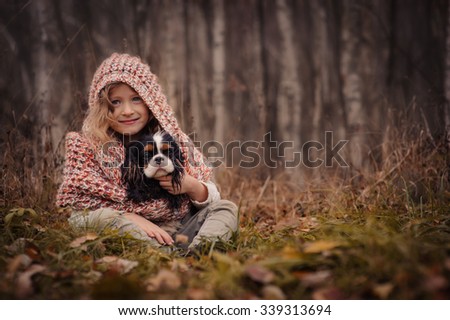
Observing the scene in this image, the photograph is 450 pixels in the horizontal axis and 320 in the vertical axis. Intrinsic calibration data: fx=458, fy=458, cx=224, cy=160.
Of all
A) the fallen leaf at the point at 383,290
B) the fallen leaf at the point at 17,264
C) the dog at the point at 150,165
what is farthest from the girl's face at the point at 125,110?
the fallen leaf at the point at 383,290

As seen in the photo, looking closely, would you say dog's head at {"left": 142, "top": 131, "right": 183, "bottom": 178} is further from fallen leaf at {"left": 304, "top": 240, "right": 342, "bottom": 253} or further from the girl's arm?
fallen leaf at {"left": 304, "top": 240, "right": 342, "bottom": 253}

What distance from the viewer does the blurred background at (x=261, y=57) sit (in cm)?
542

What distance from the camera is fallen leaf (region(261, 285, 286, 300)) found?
1865 mm

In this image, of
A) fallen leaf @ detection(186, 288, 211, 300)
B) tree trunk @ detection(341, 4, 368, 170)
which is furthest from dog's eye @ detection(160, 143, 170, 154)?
tree trunk @ detection(341, 4, 368, 170)

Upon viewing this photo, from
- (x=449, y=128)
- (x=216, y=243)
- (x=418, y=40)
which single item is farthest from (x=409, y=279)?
(x=418, y=40)

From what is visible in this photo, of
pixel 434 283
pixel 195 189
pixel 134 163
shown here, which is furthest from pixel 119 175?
pixel 434 283

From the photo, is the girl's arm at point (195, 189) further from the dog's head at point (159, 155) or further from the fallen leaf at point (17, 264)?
the fallen leaf at point (17, 264)

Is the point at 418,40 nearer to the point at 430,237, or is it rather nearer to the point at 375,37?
the point at 375,37

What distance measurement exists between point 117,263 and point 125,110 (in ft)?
3.62

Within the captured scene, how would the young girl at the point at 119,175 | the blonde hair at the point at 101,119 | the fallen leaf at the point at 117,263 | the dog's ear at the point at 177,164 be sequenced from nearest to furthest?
the fallen leaf at the point at 117,263 < the dog's ear at the point at 177,164 < the young girl at the point at 119,175 < the blonde hair at the point at 101,119

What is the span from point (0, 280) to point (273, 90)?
6496 millimetres

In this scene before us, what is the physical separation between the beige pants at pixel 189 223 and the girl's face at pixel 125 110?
22.0 inches

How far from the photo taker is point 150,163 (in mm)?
2631

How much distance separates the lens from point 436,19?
636cm
